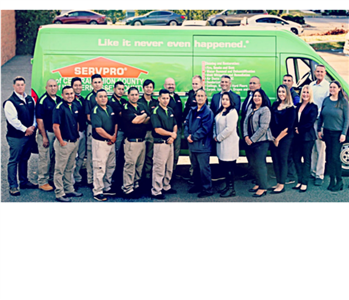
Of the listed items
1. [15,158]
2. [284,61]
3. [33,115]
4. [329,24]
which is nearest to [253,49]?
[284,61]

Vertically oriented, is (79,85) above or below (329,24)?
below

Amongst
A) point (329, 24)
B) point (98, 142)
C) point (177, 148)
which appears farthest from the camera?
point (329, 24)

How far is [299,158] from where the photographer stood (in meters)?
7.68

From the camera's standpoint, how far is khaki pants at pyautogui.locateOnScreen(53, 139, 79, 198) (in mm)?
7254

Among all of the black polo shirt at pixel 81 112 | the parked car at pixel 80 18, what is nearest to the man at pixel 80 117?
the black polo shirt at pixel 81 112

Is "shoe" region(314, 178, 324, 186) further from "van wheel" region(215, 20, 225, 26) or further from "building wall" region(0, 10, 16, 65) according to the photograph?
"van wheel" region(215, 20, 225, 26)

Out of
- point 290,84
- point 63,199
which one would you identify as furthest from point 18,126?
point 290,84

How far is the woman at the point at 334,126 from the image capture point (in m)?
7.60

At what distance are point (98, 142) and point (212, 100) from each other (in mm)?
1855

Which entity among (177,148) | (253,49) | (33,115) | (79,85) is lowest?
(177,148)

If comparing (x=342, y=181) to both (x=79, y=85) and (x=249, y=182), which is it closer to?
(x=249, y=182)

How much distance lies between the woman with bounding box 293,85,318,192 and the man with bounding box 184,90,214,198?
1.40 meters

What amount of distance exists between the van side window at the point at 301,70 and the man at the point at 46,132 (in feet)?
12.1

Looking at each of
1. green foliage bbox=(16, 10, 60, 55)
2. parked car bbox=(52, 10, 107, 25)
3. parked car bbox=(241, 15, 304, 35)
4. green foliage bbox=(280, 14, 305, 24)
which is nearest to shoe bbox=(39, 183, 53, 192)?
green foliage bbox=(16, 10, 60, 55)
